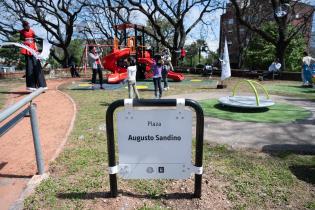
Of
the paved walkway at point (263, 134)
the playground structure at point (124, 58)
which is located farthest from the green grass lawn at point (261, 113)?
the playground structure at point (124, 58)

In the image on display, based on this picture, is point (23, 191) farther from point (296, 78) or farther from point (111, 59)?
point (296, 78)

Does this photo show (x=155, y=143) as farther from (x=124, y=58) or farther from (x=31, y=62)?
(x=124, y=58)

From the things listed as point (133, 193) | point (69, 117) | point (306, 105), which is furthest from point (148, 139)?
point (306, 105)

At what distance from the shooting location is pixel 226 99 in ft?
29.2

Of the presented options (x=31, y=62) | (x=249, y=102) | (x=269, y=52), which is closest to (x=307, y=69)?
(x=249, y=102)

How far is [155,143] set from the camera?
3068 millimetres

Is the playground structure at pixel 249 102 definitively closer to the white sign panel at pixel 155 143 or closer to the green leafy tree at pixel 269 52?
the white sign panel at pixel 155 143

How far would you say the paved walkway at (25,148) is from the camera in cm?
368

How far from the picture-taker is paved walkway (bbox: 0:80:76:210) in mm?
3682

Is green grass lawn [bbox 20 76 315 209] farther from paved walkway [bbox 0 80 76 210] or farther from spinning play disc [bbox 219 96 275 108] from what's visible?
spinning play disc [bbox 219 96 275 108]

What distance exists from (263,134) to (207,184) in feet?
8.86

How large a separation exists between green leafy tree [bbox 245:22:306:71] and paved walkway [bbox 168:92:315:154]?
29.6 metres

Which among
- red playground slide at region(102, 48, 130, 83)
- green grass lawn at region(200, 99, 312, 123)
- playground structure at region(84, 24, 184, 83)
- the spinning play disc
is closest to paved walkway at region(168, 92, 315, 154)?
green grass lawn at region(200, 99, 312, 123)

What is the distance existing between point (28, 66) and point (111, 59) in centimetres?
635
